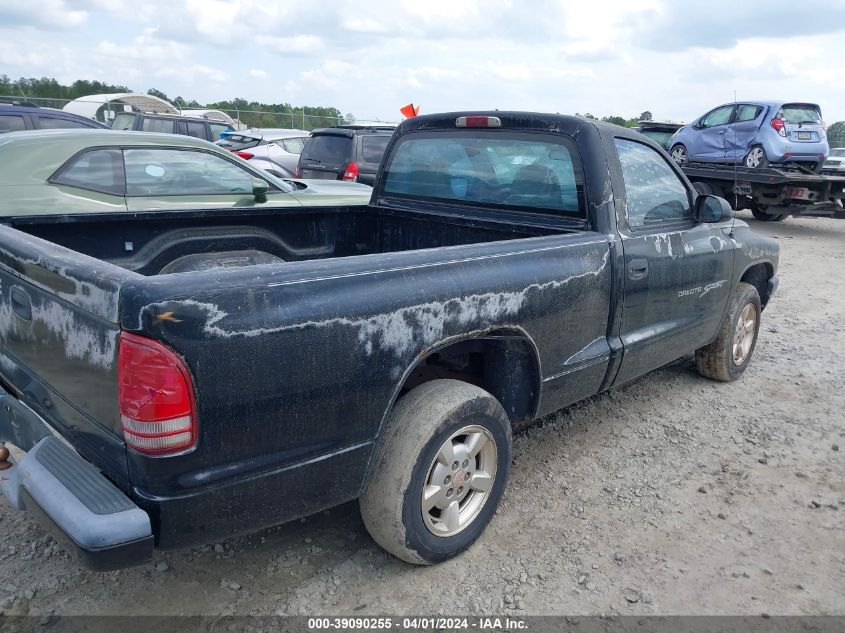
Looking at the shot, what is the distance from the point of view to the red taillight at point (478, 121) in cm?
378

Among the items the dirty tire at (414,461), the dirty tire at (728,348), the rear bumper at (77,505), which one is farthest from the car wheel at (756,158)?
the rear bumper at (77,505)

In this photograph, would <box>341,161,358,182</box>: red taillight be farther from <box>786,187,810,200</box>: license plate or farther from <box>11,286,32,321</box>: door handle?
<box>11,286,32,321</box>: door handle

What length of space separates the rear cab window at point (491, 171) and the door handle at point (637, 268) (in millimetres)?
349

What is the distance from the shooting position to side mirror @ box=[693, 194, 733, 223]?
4027mm

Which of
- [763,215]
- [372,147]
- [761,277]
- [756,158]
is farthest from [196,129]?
[761,277]

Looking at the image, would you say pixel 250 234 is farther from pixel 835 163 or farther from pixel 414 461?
pixel 835 163

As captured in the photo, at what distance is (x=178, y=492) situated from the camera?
2025 millimetres

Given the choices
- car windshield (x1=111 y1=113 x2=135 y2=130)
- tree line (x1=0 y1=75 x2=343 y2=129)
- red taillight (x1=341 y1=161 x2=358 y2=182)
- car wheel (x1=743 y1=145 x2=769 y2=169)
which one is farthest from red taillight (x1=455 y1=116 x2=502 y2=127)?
tree line (x1=0 y1=75 x2=343 y2=129)

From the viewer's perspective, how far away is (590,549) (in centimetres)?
302

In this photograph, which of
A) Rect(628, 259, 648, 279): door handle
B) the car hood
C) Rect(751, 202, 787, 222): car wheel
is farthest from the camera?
Rect(751, 202, 787, 222): car wheel

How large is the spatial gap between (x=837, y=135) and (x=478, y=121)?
128 ft

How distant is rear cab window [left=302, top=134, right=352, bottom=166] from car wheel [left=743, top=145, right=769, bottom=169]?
794 centimetres

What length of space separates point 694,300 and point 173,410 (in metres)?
3.19

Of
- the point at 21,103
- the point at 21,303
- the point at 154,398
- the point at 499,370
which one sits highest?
the point at 21,103
